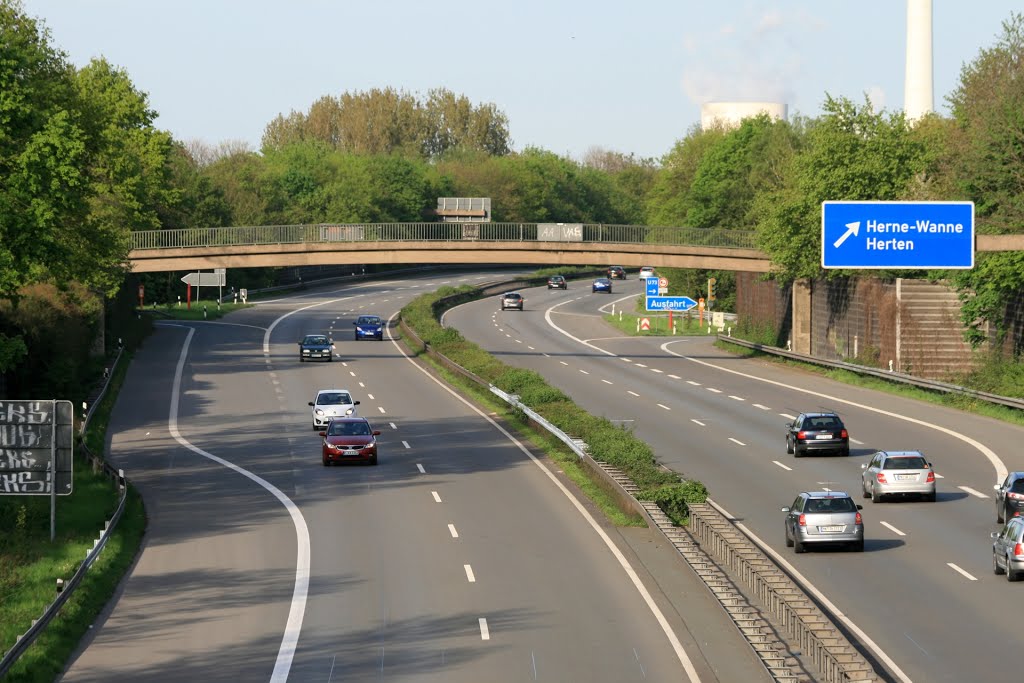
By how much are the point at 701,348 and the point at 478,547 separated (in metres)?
65.9

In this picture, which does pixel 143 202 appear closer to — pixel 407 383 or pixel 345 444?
pixel 407 383

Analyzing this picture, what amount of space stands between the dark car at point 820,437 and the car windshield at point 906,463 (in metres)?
8.50

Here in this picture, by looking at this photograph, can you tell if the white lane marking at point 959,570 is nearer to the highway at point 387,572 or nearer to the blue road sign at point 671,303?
the highway at point 387,572

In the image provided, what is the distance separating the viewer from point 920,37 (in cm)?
12400

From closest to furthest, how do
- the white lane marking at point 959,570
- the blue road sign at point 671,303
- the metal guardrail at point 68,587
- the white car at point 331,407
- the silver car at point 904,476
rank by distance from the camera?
the metal guardrail at point 68,587 → the white lane marking at point 959,570 → the silver car at point 904,476 → the white car at point 331,407 → the blue road sign at point 671,303

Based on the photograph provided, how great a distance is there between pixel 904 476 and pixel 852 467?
23.4 ft

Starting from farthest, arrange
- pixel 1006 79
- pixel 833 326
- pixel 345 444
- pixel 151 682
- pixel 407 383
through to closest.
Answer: pixel 833 326 → pixel 407 383 → pixel 1006 79 → pixel 345 444 → pixel 151 682

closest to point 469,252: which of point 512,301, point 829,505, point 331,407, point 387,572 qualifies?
point 331,407

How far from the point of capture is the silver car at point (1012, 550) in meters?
28.5

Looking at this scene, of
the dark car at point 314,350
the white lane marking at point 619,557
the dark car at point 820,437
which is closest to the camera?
the white lane marking at point 619,557

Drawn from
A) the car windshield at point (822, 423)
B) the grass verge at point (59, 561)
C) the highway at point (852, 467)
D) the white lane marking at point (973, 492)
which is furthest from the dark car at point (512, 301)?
the white lane marking at point (973, 492)

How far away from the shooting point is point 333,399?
188ft

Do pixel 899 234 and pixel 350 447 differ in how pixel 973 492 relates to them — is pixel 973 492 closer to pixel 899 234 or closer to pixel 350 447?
pixel 899 234

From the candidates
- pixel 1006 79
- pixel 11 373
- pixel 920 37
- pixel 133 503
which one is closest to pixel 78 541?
pixel 133 503
